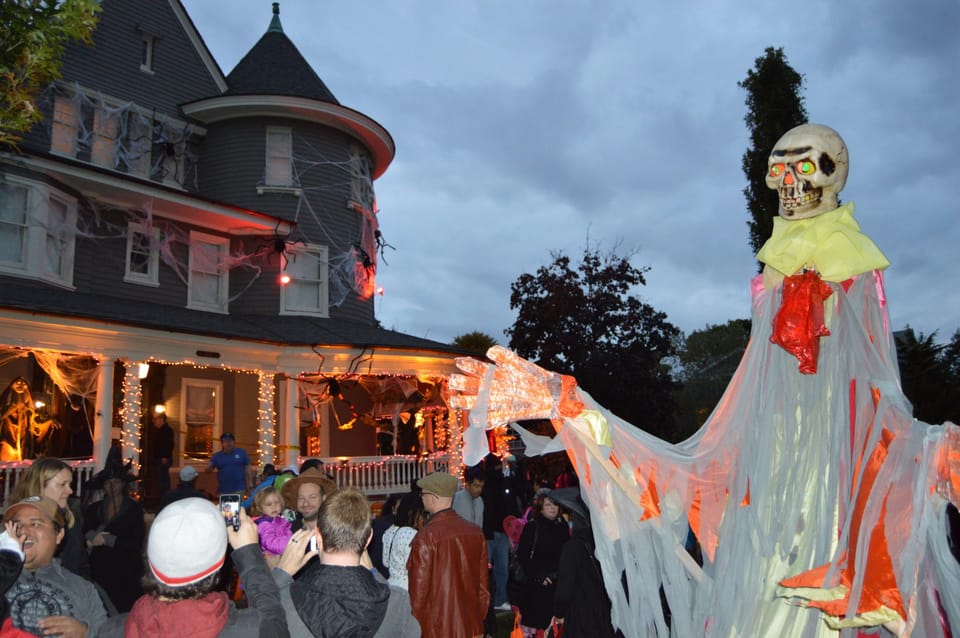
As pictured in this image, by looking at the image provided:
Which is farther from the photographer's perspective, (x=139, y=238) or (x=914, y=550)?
(x=139, y=238)

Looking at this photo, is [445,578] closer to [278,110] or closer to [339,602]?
[339,602]

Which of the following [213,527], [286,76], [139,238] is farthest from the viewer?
[286,76]

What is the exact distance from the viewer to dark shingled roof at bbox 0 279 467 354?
502 inches

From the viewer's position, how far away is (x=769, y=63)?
17625 millimetres

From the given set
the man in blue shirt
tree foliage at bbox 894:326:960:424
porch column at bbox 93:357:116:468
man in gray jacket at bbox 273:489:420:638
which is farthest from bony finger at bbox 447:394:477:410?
porch column at bbox 93:357:116:468

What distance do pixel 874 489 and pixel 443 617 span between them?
2.88 metres

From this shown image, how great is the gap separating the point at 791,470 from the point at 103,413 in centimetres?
1217

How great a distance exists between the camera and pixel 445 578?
4973mm

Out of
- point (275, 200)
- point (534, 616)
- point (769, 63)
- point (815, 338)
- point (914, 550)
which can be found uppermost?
point (769, 63)

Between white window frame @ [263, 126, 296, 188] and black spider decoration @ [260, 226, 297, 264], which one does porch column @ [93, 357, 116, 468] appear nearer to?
black spider decoration @ [260, 226, 297, 264]

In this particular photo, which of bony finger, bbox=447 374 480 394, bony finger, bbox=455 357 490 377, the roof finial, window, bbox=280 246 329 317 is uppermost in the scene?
the roof finial

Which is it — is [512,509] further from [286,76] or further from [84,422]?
[286,76]

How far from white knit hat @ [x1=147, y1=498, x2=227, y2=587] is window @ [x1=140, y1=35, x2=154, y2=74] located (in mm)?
17665

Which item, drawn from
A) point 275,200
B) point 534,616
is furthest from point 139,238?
point 534,616
